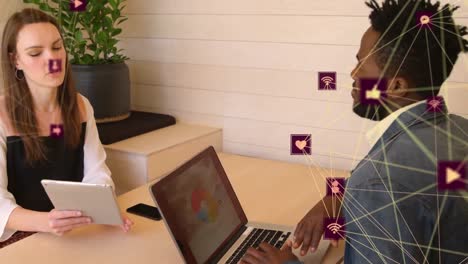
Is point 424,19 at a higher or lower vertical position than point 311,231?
higher

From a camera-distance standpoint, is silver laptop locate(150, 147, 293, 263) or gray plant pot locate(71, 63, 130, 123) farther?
gray plant pot locate(71, 63, 130, 123)

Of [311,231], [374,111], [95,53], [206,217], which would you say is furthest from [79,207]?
[95,53]

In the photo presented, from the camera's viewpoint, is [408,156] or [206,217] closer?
[408,156]

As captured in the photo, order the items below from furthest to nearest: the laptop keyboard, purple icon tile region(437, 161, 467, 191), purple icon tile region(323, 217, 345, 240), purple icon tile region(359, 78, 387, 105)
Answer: the laptop keyboard, purple icon tile region(323, 217, 345, 240), purple icon tile region(359, 78, 387, 105), purple icon tile region(437, 161, 467, 191)

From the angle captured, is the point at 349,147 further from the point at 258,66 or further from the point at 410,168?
the point at 410,168

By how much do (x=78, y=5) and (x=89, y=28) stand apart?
15cm

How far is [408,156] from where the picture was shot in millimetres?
657

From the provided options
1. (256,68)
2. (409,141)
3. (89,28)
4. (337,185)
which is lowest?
(337,185)

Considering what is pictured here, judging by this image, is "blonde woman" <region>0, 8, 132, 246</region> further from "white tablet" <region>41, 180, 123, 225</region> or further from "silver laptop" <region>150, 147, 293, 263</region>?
"silver laptop" <region>150, 147, 293, 263</region>

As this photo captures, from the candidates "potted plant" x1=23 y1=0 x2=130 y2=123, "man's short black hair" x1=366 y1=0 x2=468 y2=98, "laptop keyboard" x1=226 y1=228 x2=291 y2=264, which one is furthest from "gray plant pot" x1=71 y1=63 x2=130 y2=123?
"man's short black hair" x1=366 y1=0 x2=468 y2=98

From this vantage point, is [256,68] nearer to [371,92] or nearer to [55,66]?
[55,66]

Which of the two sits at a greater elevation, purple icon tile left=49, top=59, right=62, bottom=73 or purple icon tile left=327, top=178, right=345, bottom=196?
purple icon tile left=49, top=59, right=62, bottom=73

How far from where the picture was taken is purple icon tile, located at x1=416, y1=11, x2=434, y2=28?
25.4 inches

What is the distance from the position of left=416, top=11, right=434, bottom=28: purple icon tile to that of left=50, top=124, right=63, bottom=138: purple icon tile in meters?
0.96
